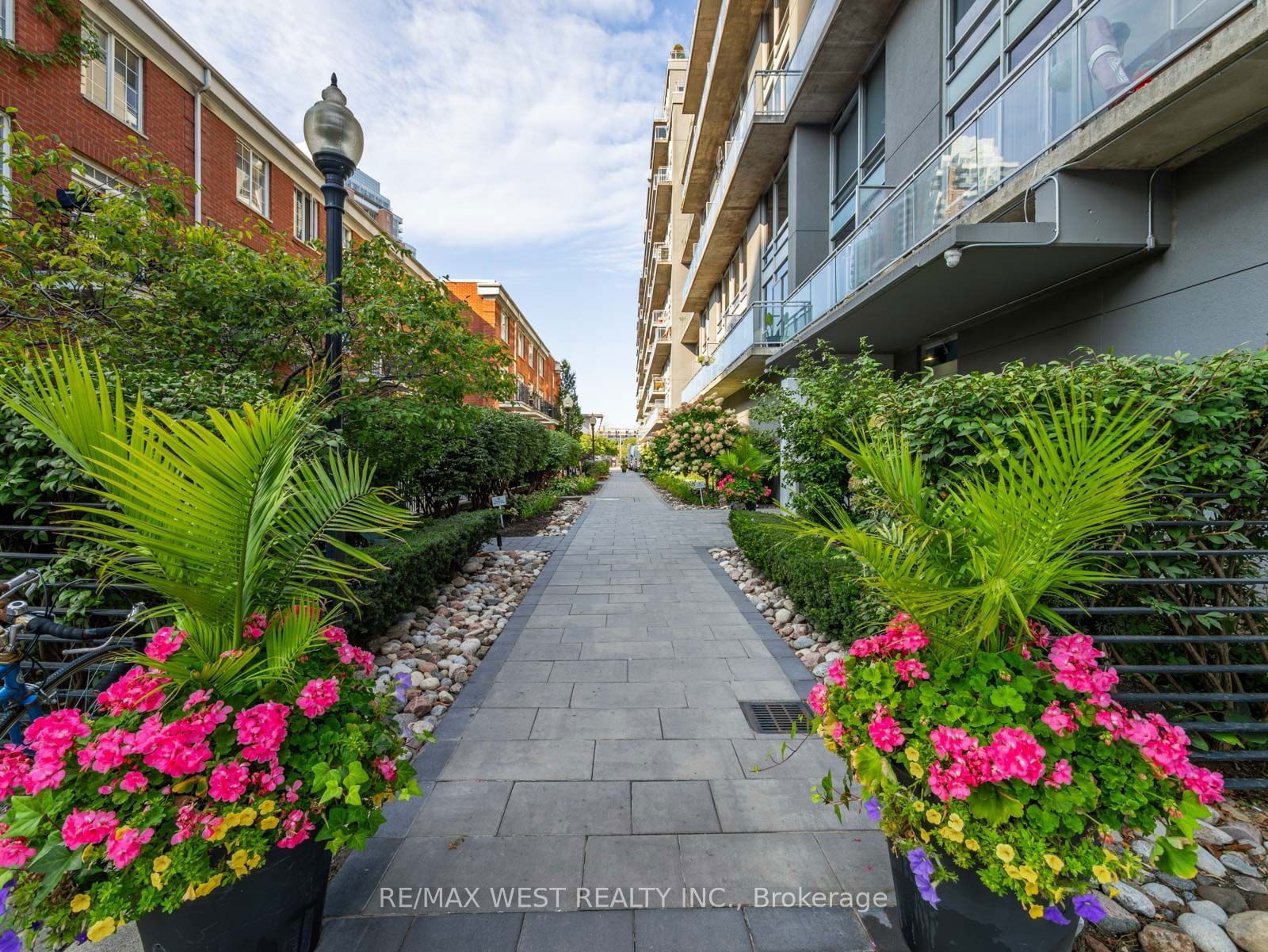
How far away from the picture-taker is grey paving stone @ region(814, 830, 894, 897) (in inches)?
81.5

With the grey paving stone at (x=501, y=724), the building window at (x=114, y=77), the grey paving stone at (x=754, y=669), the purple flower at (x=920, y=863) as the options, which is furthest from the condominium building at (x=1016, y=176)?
the building window at (x=114, y=77)

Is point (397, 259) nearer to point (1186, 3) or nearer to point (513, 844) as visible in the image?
point (513, 844)

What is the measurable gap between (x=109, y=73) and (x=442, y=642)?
45.7 ft

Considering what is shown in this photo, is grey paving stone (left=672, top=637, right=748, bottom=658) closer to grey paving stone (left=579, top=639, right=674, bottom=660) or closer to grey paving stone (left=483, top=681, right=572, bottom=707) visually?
grey paving stone (left=579, top=639, right=674, bottom=660)

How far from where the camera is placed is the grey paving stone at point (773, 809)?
7.82ft

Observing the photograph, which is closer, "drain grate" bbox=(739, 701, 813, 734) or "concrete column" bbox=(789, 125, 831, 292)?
"drain grate" bbox=(739, 701, 813, 734)

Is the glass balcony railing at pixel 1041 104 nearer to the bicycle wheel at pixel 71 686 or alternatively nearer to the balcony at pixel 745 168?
the balcony at pixel 745 168

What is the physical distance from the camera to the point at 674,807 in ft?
8.25

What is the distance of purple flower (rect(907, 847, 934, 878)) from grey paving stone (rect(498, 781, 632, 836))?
1.21 m

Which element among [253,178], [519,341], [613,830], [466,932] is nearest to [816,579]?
[613,830]

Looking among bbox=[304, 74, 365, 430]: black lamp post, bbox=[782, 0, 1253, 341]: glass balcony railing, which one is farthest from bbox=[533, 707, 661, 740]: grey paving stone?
bbox=[782, 0, 1253, 341]: glass balcony railing

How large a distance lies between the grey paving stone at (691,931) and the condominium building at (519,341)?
69.5ft

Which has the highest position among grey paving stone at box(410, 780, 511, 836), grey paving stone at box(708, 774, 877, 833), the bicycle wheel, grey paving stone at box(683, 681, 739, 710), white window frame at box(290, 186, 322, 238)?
white window frame at box(290, 186, 322, 238)

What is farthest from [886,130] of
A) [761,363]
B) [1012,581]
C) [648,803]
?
[648,803]
